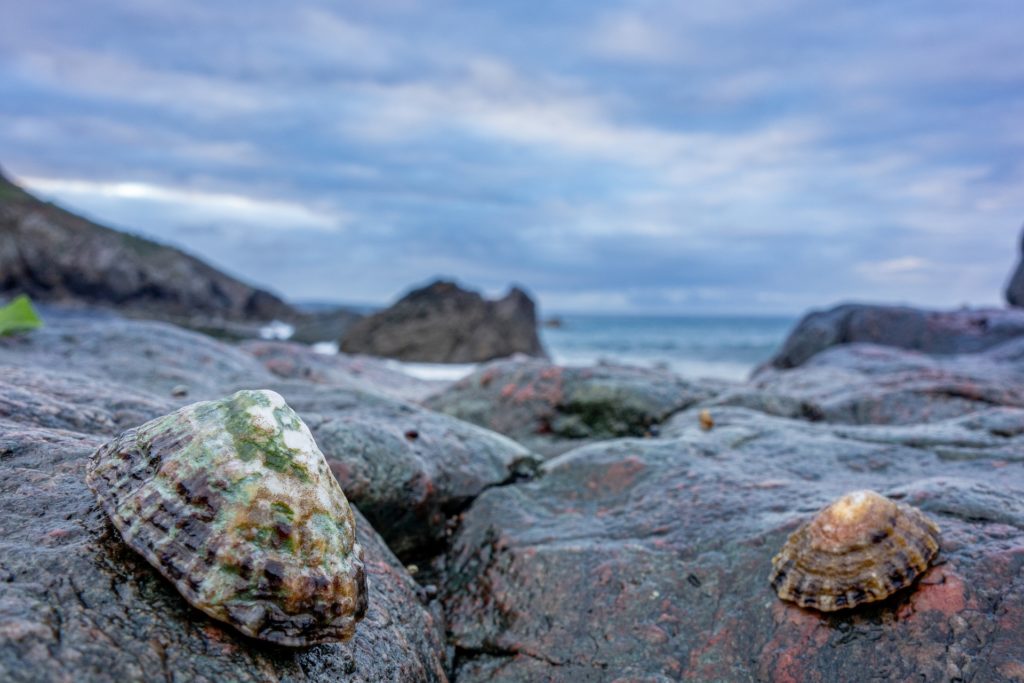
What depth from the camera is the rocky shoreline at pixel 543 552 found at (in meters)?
1.91

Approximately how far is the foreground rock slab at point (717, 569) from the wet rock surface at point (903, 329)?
1242cm

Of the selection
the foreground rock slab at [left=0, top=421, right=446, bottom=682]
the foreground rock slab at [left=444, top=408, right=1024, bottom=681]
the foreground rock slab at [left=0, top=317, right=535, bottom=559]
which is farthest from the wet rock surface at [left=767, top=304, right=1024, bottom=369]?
the foreground rock slab at [left=0, top=421, right=446, bottom=682]

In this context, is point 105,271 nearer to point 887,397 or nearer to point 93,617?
point 887,397

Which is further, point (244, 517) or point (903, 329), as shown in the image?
point (903, 329)

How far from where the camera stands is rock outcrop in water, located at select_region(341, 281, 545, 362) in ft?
83.9

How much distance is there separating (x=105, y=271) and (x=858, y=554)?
55272mm

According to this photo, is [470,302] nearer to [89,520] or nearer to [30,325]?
[30,325]

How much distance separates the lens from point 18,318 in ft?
20.1

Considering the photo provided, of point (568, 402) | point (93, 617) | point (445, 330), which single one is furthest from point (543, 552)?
point (445, 330)

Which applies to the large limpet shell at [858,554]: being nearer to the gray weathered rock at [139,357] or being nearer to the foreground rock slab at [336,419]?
the foreground rock slab at [336,419]

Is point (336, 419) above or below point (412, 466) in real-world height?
above

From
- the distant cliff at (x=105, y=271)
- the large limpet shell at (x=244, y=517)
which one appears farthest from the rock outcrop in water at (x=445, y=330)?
the large limpet shell at (x=244, y=517)

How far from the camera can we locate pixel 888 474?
12.9ft

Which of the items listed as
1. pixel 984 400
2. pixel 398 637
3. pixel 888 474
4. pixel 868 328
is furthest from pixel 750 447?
pixel 868 328
